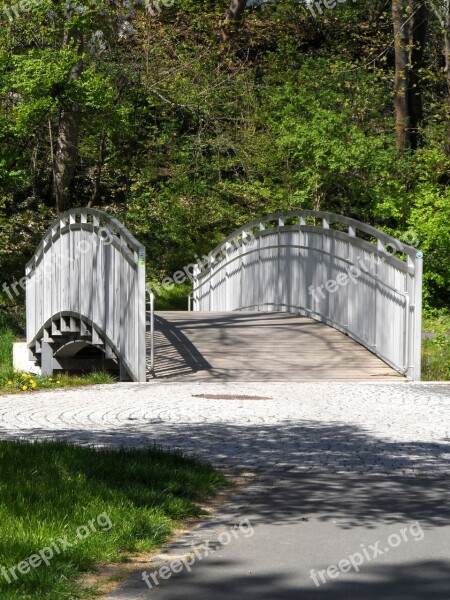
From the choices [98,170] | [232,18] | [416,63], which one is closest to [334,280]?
[416,63]

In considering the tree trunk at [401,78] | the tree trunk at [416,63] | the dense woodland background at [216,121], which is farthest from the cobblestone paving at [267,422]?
the tree trunk at [416,63]

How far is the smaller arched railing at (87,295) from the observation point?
1672 cm

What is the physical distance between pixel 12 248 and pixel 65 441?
21.8 meters

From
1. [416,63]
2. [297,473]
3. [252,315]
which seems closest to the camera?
[297,473]

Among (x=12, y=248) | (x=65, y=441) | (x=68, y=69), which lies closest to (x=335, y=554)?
(x=65, y=441)

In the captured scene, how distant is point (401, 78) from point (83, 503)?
24543 mm

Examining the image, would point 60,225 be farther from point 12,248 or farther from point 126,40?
point 126,40

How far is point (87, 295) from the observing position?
18.8 meters

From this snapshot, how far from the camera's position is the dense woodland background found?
27.7 meters

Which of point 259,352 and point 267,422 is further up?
point 259,352

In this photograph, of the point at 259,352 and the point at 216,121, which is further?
the point at 216,121

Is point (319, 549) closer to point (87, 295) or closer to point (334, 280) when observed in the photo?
point (87, 295)

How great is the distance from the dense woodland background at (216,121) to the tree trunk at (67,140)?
0.17 feet

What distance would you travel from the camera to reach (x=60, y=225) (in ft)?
65.8
